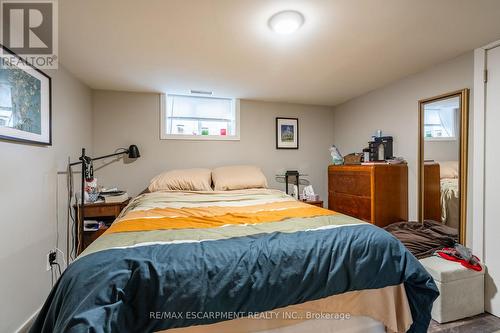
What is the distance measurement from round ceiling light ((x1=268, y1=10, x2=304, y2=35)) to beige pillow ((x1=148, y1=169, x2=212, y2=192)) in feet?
6.16

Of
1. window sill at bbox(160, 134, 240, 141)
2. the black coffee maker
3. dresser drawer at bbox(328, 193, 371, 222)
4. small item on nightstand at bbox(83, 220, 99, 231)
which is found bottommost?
small item on nightstand at bbox(83, 220, 99, 231)

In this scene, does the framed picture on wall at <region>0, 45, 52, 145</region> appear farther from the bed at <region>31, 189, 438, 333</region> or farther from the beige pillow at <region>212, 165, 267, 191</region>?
the beige pillow at <region>212, 165, 267, 191</region>

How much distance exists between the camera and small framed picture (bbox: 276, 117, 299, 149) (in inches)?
145

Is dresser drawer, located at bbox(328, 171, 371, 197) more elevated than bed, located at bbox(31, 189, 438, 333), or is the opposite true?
dresser drawer, located at bbox(328, 171, 371, 197)

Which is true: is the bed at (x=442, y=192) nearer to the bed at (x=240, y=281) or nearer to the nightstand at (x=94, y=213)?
the bed at (x=240, y=281)

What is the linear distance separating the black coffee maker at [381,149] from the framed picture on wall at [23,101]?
339 centimetres

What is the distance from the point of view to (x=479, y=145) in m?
1.95

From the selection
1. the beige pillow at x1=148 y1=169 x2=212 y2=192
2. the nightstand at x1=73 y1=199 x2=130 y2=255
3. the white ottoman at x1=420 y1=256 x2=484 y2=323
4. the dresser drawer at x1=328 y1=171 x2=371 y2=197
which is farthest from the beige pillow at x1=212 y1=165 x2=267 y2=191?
the white ottoman at x1=420 y1=256 x2=484 y2=323

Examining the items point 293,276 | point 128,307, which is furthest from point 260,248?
point 128,307

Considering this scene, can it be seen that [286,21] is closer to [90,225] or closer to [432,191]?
[432,191]

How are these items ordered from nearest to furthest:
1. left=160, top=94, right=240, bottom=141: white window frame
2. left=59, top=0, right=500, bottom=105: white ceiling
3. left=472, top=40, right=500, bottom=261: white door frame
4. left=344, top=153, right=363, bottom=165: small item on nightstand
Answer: left=59, top=0, right=500, bottom=105: white ceiling → left=472, top=40, right=500, bottom=261: white door frame → left=344, top=153, right=363, bottom=165: small item on nightstand → left=160, top=94, right=240, bottom=141: white window frame

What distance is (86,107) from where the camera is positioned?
9.32 ft

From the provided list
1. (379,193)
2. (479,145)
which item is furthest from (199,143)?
(479,145)

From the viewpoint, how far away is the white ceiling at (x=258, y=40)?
1.46m
